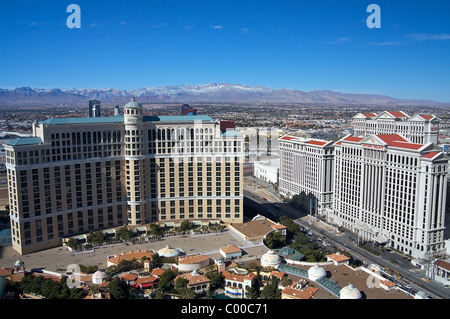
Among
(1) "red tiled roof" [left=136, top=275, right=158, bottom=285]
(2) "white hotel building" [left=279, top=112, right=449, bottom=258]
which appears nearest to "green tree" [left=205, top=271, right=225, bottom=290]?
(1) "red tiled roof" [left=136, top=275, right=158, bottom=285]

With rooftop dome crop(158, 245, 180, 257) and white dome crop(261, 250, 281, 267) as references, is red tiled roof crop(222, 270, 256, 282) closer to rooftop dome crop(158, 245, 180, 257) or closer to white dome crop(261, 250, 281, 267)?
white dome crop(261, 250, 281, 267)

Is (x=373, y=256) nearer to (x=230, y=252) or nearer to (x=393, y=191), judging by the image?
(x=393, y=191)

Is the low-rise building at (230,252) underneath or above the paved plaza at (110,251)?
above

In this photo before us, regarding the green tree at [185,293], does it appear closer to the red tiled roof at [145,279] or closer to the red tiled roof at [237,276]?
the red tiled roof at [145,279]

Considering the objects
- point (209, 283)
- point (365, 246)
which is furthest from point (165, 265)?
point (365, 246)

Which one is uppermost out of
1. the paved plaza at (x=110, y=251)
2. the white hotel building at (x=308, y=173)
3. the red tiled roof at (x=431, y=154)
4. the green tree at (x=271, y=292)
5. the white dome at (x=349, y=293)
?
the red tiled roof at (x=431, y=154)

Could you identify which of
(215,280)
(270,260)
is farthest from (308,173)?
(215,280)

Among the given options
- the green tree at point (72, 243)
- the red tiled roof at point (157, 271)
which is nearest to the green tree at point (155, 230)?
the green tree at point (72, 243)
